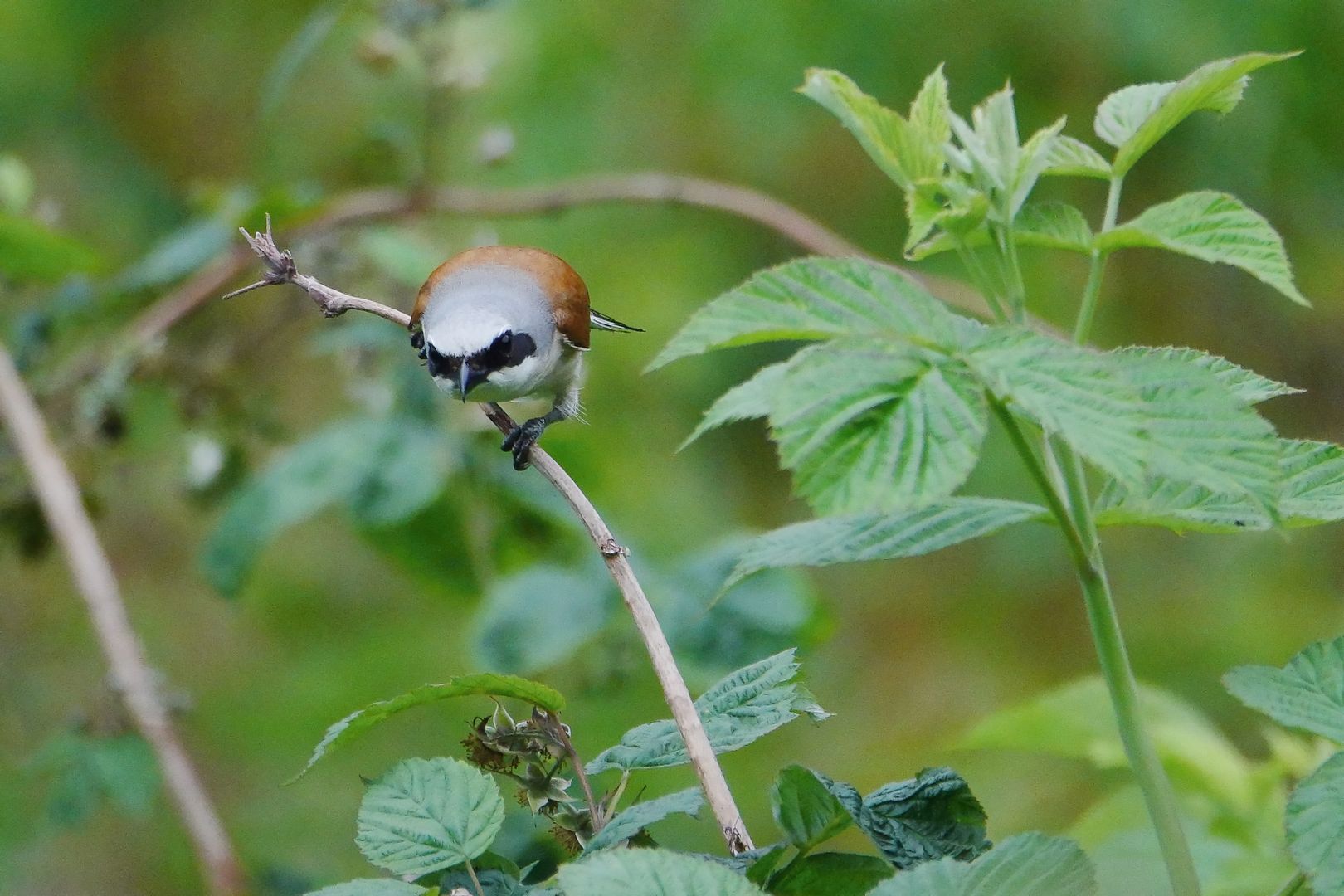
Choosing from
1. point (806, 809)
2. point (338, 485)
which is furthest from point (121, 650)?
point (806, 809)

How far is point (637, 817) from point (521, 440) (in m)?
0.87

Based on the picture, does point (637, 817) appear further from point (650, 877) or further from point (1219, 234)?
point (1219, 234)

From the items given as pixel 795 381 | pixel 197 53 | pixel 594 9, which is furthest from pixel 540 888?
pixel 197 53

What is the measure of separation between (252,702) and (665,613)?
148 cm

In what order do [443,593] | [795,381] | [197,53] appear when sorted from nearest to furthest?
[795,381], [443,593], [197,53]

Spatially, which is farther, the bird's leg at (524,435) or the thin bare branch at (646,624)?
the bird's leg at (524,435)

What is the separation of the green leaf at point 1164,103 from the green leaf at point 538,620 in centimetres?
113

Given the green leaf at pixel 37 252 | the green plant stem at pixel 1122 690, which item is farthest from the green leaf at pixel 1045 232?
the green leaf at pixel 37 252

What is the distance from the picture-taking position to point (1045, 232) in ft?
2.30

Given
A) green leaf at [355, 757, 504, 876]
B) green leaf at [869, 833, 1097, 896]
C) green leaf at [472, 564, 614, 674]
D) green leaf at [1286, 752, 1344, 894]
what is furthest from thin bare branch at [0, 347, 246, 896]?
green leaf at [1286, 752, 1344, 894]

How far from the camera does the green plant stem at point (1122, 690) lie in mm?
633

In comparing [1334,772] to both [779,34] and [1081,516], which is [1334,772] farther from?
[779,34]

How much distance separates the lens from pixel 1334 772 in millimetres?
604

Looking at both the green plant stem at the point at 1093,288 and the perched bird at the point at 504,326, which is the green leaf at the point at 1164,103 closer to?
the green plant stem at the point at 1093,288
